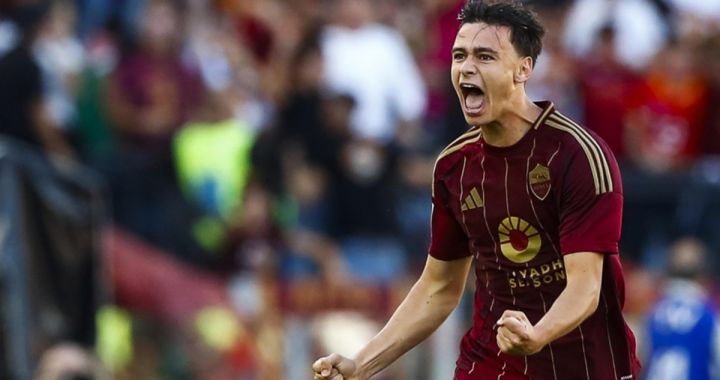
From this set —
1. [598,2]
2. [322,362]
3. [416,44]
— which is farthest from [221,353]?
[322,362]

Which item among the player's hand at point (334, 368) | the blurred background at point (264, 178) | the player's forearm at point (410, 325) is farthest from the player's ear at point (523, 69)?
the blurred background at point (264, 178)

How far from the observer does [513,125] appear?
21.9 feet

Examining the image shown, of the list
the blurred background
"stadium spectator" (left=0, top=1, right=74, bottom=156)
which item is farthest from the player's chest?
"stadium spectator" (left=0, top=1, right=74, bottom=156)

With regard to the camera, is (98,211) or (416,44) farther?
(416,44)

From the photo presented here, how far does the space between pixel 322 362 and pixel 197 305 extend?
22.1 ft

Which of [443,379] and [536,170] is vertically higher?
[443,379]

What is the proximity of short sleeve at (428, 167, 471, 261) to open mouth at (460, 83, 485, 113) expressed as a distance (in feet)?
1.87

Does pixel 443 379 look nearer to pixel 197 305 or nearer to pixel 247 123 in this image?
pixel 197 305

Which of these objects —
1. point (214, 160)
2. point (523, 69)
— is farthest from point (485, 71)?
point (214, 160)

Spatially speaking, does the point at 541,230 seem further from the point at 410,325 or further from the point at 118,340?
the point at 118,340

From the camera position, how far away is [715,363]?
1302 centimetres

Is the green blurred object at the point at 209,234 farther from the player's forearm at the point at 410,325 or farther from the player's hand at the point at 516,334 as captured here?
the player's hand at the point at 516,334

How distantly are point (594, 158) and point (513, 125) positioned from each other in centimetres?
37

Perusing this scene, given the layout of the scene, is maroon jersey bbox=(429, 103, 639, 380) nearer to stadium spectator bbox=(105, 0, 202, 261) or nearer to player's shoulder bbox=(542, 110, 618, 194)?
player's shoulder bbox=(542, 110, 618, 194)
